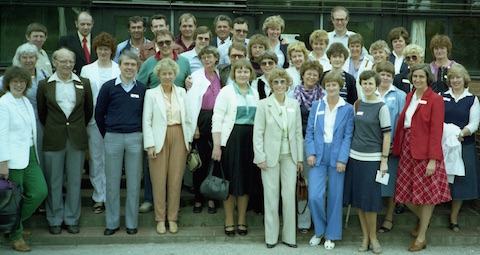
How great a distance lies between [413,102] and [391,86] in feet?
1.30

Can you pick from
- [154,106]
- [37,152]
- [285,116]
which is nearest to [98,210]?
[37,152]

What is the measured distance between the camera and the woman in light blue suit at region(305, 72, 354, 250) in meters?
6.29

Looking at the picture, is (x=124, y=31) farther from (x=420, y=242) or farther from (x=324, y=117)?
(x=420, y=242)

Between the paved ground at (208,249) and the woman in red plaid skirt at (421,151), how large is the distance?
0.37 metres

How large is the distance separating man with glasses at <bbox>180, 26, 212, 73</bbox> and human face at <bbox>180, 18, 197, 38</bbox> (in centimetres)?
35

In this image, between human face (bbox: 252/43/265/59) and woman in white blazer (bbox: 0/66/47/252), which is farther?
human face (bbox: 252/43/265/59)

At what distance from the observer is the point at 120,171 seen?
6617 millimetres

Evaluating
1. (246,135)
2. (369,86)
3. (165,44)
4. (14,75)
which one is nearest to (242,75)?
(246,135)

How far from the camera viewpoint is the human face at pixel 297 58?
6996mm

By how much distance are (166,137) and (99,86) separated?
1089mm

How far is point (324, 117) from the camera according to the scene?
6340 millimetres

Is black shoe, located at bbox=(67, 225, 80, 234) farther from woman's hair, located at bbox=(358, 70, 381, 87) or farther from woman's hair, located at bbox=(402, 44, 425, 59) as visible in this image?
woman's hair, located at bbox=(402, 44, 425, 59)

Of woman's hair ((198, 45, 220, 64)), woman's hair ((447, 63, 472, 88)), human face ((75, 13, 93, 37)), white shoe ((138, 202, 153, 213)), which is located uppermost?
human face ((75, 13, 93, 37))

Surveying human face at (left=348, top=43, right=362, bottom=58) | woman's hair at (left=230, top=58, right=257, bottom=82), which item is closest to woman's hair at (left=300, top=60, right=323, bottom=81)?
woman's hair at (left=230, top=58, right=257, bottom=82)
